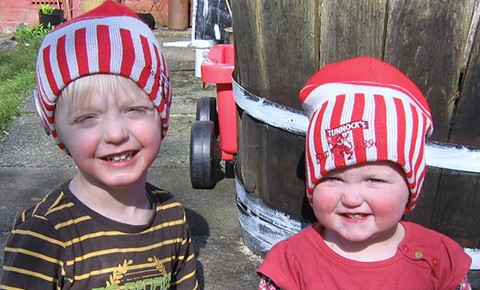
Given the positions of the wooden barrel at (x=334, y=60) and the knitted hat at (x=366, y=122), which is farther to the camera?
the wooden barrel at (x=334, y=60)

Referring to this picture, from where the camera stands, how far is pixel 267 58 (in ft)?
8.64

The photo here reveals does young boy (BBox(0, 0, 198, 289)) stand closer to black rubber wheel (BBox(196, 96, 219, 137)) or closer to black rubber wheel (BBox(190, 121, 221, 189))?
black rubber wheel (BBox(190, 121, 221, 189))

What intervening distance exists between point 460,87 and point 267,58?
0.72m

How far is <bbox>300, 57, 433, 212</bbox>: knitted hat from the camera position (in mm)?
1862

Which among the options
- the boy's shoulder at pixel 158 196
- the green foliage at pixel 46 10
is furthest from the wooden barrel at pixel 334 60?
the green foliage at pixel 46 10

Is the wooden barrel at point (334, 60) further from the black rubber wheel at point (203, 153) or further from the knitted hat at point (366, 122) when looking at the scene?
the black rubber wheel at point (203, 153)

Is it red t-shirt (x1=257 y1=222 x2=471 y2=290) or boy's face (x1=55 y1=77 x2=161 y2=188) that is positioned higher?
boy's face (x1=55 y1=77 x2=161 y2=188)

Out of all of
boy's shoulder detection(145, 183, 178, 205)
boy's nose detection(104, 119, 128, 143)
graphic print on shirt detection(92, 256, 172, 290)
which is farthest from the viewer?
boy's shoulder detection(145, 183, 178, 205)

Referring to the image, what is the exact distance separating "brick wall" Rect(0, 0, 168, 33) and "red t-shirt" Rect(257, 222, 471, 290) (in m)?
7.71

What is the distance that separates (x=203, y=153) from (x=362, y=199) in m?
1.95

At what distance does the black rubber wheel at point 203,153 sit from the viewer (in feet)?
12.3

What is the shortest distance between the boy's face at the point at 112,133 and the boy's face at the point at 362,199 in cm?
51

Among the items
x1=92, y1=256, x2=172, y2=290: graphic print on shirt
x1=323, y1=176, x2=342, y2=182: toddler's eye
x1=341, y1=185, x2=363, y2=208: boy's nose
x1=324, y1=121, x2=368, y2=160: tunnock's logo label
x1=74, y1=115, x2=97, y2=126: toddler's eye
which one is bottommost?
x1=92, y1=256, x2=172, y2=290: graphic print on shirt

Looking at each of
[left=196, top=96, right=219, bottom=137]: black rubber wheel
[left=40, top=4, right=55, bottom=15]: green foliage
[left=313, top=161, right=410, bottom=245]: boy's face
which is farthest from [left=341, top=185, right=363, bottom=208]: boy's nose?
[left=40, top=4, right=55, bottom=15]: green foliage
